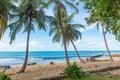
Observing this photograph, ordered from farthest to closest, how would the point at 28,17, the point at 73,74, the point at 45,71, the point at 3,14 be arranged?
1. the point at 28,17
2. the point at 45,71
3. the point at 3,14
4. the point at 73,74

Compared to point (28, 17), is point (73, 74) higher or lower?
lower

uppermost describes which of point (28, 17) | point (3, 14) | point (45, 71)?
point (28, 17)

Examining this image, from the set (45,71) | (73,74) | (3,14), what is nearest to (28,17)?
(3,14)

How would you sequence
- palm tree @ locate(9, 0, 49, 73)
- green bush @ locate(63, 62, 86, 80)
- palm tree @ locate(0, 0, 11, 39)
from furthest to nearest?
palm tree @ locate(9, 0, 49, 73) < palm tree @ locate(0, 0, 11, 39) < green bush @ locate(63, 62, 86, 80)

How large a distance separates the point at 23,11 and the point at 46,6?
7.31 ft

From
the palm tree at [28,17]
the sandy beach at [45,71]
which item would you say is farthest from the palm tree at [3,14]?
the sandy beach at [45,71]

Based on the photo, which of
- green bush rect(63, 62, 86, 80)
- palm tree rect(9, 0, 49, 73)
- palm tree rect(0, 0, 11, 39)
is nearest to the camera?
green bush rect(63, 62, 86, 80)

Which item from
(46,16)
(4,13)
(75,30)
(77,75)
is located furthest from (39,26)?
(77,75)

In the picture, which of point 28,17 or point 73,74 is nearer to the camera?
point 73,74

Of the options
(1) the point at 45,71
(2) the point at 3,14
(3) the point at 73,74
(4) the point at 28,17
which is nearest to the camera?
(3) the point at 73,74

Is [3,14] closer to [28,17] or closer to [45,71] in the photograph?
[28,17]

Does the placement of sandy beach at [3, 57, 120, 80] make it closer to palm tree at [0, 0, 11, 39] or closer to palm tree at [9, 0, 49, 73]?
palm tree at [9, 0, 49, 73]

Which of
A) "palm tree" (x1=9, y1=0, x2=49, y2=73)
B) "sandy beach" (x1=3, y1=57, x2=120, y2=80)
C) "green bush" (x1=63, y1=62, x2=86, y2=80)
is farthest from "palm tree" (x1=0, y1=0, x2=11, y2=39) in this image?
"green bush" (x1=63, y1=62, x2=86, y2=80)

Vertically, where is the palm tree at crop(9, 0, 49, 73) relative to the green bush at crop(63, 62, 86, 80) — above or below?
above
